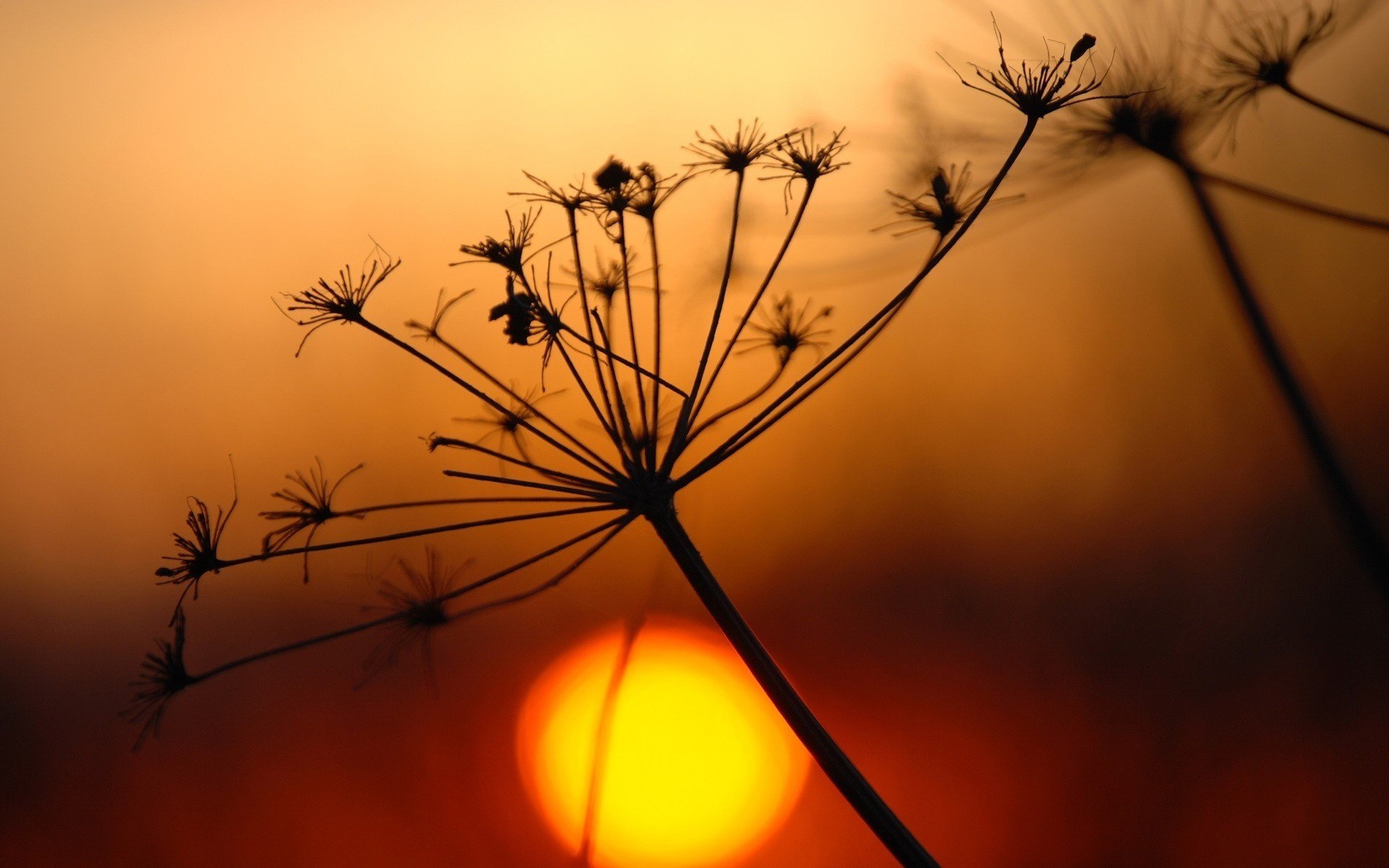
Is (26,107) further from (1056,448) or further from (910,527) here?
(1056,448)

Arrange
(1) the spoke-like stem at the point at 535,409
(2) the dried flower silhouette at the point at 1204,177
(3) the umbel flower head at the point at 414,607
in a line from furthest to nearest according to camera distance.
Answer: (2) the dried flower silhouette at the point at 1204,177 < (3) the umbel flower head at the point at 414,607 < (1) the spoke-like stem at the point at 535,409

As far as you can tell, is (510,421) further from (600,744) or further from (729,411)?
(600,744)

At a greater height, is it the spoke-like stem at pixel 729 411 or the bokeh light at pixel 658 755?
the spoke-like stem at pixel 729 411

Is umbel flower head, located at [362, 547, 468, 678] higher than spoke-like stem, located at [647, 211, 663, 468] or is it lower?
lower

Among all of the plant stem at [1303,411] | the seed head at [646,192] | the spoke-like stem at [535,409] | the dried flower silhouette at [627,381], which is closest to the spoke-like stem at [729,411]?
the dried flower silhouette at [627,381]

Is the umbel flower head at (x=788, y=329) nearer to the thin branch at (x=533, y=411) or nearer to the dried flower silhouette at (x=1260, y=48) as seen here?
the thin branch at (x=533, y=411)

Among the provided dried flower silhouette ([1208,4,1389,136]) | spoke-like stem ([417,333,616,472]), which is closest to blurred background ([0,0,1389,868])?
dried flower silhouette ([1208,4,1389,136])

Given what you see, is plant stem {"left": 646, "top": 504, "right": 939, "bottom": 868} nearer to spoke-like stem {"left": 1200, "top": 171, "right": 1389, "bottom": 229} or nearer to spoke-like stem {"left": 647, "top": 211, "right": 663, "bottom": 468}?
spoke-like stem {"left": 647, "top": 211, "right": 663, "bottom": 468}
